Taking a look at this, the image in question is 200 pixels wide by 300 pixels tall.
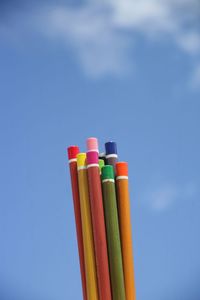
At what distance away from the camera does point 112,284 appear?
31.6 inches

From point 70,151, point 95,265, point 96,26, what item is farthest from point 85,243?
point 96,26

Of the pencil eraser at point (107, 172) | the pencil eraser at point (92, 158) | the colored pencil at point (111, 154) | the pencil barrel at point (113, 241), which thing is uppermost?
the colored pencil at point (111, 154)

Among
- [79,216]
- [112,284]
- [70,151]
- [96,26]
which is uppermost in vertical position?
[96,26]

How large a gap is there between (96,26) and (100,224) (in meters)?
1.50

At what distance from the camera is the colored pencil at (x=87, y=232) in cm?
81

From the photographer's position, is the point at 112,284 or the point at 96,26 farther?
the point at 96,26

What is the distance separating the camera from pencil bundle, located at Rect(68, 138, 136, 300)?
31.7 inches

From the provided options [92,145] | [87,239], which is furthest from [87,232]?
[92,145]

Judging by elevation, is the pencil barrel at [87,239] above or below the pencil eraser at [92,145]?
below

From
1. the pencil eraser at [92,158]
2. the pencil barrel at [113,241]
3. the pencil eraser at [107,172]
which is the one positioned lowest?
the pencil barrel at [113,241]

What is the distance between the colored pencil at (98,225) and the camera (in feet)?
2.61

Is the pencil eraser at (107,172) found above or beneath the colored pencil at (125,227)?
above

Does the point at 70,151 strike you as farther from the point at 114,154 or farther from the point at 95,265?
the point at 95,265

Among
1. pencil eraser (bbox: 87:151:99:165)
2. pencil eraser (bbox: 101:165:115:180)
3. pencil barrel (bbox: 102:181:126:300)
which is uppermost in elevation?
pencil eraser (bbox: 87:151:99:165)
